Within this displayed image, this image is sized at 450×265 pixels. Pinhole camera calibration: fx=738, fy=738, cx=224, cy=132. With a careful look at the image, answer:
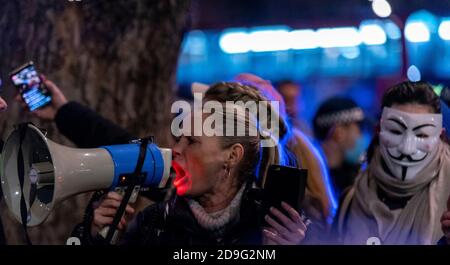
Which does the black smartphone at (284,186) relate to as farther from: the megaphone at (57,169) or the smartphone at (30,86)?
the smartphone at (30,86)

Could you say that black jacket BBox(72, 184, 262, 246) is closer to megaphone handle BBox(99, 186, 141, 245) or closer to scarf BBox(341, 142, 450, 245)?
megaphone handle BBox(99, 186, 141, 245)

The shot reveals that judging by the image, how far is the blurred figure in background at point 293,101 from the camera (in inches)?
103

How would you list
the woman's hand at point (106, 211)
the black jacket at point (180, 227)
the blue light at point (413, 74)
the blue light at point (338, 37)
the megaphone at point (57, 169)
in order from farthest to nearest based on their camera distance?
the blue light at point (338, 37) → the blue light at point (413, 74) → the black jacket at point (180, 227) → the woman's hand at point (106, 211) → the megaphone at point (57, 169)

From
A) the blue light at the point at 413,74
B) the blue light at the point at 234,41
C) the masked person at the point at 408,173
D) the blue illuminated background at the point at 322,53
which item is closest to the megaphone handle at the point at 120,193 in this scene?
the blue illuminated background at the point at 322,53

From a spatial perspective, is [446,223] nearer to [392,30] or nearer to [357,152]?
[357,152]

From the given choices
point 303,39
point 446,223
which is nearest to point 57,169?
point 303,39

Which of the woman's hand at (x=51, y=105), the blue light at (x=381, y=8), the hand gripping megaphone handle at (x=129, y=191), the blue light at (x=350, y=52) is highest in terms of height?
the blue light at (x=381, y=8)

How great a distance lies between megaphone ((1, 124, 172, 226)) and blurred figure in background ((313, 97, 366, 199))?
67cm

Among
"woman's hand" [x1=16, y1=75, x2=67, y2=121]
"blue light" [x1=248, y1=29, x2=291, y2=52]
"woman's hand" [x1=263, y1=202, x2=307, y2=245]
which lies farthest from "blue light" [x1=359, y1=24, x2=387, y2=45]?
"woman's hand" [x1=16, y1=75, x2=67, y2=121]

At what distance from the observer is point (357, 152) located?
8.84ft

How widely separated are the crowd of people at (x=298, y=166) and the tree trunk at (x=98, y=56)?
117 mm

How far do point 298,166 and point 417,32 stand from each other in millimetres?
646

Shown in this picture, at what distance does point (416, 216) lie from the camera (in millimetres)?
2463
